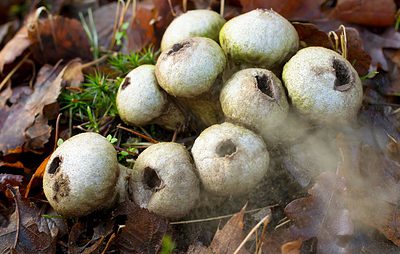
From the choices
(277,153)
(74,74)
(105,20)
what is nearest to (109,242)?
(277,153)

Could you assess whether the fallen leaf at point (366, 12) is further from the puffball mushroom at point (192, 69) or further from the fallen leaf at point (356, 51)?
the puffball mushroom at point (192, 69)

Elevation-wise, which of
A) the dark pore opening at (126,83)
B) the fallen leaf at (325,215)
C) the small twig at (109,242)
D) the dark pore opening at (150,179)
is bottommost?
the small twig at (109,242)

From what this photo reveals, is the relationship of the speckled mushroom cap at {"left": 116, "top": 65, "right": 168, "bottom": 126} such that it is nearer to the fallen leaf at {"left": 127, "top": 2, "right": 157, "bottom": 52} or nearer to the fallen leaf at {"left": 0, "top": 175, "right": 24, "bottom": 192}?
the fallen leaf at {"left": 0, "top": 175, "right": 24, "bottom": 192}

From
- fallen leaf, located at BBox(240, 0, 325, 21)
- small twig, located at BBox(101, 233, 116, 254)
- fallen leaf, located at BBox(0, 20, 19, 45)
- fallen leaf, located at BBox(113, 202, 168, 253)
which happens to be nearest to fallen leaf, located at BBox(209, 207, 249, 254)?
fallen leaf, located at BBox(113, 202, 168, 253)

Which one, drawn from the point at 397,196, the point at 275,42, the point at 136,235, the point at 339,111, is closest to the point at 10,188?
the point at 136,235

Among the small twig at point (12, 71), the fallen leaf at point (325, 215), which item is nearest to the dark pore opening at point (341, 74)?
the fallen leaf at point (325, 215)

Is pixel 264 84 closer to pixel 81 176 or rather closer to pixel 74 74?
pixel 81 176

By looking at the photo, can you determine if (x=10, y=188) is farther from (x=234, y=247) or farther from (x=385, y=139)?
(x=385, y=139)
